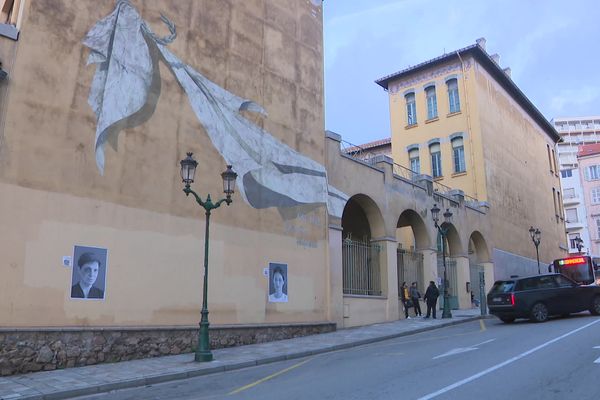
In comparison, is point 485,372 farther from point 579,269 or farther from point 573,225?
point 573,225

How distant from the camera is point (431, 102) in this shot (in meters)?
35.9

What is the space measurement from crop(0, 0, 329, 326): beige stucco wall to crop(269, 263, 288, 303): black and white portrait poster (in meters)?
0.27

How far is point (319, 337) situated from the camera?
666 inches

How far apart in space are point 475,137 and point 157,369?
26696 mm

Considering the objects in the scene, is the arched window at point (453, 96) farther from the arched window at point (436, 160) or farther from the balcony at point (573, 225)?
the balcony at point (573, 225)

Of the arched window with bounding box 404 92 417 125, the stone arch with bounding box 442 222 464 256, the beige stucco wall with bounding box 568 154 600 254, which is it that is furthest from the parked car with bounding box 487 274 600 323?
the beige stucco wall with bounding box 568 154 600 254

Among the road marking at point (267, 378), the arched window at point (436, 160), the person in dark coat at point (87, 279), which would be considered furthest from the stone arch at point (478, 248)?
the person in dark coat at point (87, 279)

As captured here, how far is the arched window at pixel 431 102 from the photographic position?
35656 millimetres

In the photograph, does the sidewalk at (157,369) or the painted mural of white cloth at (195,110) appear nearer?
the sidewalk at (157,369)

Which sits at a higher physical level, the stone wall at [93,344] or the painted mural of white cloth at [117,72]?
the painted mural of white cloth at [117,72]

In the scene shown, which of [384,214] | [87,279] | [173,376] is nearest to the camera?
[173,376]

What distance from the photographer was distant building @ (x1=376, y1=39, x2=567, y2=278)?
1308 inches

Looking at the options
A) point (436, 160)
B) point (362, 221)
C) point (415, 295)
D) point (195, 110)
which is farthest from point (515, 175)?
point (195, 110)

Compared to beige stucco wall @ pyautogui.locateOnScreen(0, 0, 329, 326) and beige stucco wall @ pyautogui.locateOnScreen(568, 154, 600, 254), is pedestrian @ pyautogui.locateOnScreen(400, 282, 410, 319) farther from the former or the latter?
beige stucco wall @ pyautogui.locateOnScreen(568, 154, 600, 254)
